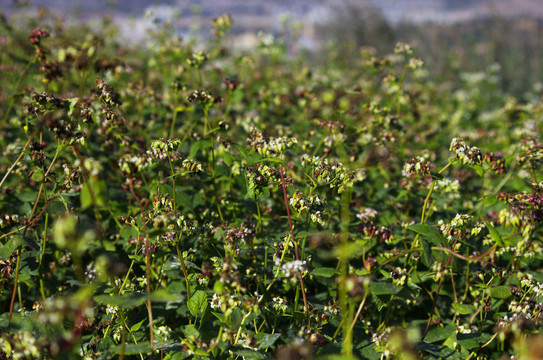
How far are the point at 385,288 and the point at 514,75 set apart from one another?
21006 mm

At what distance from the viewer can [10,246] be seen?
2498mm

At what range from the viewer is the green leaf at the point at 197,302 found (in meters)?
2.44

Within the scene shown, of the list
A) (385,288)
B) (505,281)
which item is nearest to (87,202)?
(385,288)

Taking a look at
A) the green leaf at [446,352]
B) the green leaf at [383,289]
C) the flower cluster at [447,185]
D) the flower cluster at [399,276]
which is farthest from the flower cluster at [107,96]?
the green leaf at [446,352]

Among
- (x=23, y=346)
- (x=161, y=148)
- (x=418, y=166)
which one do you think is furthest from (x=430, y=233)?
(x=23, y=346)

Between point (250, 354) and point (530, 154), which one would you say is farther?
point (530, 154)

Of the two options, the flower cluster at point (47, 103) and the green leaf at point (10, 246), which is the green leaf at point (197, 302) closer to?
the green leaf at point (10, 246)

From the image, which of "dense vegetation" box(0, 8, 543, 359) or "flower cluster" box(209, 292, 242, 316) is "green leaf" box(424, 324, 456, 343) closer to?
"dense vegetation" box(0, 8, 543, 359)

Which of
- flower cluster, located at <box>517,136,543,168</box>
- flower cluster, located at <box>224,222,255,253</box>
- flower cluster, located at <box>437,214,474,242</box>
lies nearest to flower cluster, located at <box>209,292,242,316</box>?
flower cluster, located at <box>224,222,255,253</box>

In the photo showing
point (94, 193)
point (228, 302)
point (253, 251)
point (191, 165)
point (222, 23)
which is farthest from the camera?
point (222, 23)

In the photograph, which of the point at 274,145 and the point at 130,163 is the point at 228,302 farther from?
the point at 274,145

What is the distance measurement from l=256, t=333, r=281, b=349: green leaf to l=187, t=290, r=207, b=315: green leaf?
0.39 m

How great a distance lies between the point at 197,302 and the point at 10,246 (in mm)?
1216

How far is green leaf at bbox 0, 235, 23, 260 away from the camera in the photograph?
2459 millimetres
